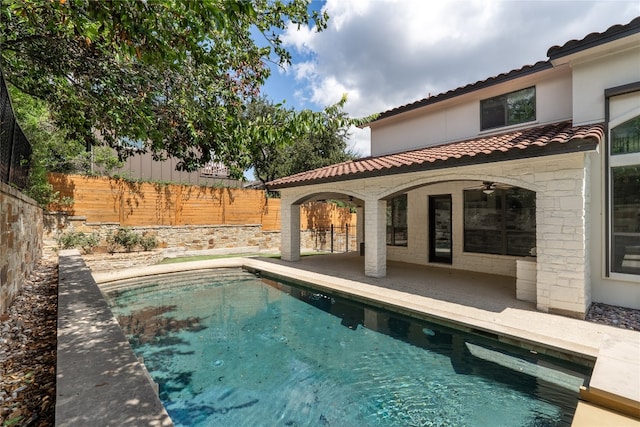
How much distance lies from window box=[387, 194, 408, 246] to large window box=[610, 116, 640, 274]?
7741mm

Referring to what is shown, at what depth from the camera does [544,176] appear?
7.07m

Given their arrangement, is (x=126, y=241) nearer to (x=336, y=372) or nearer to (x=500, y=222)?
(x=336, y=372)

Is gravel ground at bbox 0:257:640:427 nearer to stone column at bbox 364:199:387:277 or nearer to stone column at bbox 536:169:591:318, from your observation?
stone column at bbox 536:169:591:318

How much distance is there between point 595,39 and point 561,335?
7.07 meters

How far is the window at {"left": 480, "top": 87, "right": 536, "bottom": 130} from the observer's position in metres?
9.93

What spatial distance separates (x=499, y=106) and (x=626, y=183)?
480cm

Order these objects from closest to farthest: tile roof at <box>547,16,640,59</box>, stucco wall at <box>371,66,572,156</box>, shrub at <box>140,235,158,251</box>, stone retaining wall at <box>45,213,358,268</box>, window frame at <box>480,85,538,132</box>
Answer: tile roof at <box>547,16,640,59</box>, stucco wall at <box>371,66,572,156</box>, window frame at <box>480,85,538,132</box>, stone retaining wall at <box>45,213,358,268</box>, shrub at <box>140,235,158,251</box>

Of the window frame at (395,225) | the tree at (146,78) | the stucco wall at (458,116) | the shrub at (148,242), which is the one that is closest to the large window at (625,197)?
the stucco wall at (458,116)

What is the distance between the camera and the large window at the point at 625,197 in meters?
7.08

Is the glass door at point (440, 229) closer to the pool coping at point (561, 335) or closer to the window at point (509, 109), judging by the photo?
Answer: the window at point (509, 109)

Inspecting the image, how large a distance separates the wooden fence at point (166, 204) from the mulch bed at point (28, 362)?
373 inches

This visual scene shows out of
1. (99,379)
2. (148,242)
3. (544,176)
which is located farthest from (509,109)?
(148,242)

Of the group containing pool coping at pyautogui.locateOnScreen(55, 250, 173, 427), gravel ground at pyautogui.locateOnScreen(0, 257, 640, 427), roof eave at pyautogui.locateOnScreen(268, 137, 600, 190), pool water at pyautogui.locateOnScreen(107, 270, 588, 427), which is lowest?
pool water at pyautogui.locateOnScreen(107, 270, 588, 427)

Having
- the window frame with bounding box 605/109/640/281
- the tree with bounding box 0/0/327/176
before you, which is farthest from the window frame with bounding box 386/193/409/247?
the tree with bounding box 0/0/327/176
